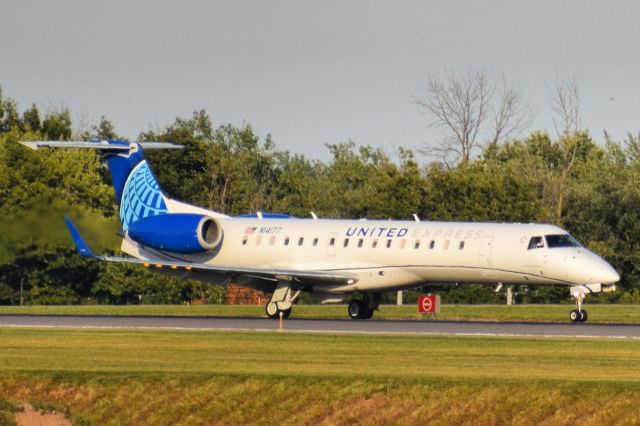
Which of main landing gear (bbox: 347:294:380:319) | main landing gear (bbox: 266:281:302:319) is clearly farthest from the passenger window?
main landing gear (bbox: 266:281:302:319)

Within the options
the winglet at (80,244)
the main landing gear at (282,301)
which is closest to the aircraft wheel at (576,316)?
the main landing gear at (282,301)

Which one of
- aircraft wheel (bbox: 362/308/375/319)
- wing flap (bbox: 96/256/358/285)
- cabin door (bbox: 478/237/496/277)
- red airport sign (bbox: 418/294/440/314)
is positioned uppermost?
cabin door (bbox: 478/237/496/277)

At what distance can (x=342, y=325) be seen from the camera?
1772 inches

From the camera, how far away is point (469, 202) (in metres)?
80.4

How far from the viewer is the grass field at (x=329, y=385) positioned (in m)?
25.4

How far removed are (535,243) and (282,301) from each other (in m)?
9.19

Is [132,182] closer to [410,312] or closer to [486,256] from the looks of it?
[410,312]

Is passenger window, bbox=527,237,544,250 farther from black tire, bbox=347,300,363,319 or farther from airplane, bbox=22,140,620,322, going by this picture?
black tire, bbox=347,300,363,319

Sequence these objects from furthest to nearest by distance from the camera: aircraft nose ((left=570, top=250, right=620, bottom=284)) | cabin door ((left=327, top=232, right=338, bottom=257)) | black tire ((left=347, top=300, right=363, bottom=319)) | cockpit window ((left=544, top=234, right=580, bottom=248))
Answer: cabin door ((left=327, top=232, right=338, bottom=257)), black tire ((left=347, top=300, right=363, bottom=319)), cockpit window ((left=544, top=234, right=580, bottom=248)), aircraft nose ((left=570, top=250, right=620, bottom=284))

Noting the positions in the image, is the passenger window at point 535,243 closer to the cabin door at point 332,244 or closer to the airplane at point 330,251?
the airplane at point 330,251

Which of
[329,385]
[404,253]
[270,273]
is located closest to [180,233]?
[270,273]

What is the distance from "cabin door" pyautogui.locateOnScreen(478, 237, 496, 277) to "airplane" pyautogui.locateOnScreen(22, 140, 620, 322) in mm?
33

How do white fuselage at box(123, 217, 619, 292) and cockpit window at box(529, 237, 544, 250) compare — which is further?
cockpit window at box(529, 237, 544, 250)

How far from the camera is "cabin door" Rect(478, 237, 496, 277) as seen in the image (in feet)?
157
